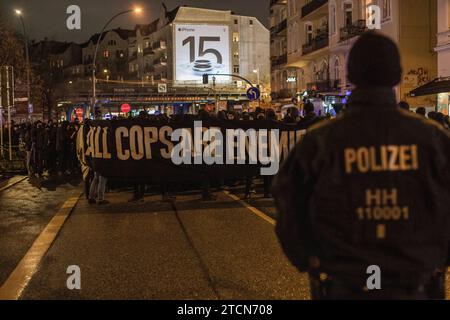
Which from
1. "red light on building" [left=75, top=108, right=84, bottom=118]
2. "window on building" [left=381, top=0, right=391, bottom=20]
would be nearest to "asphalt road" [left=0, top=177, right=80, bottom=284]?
"window on building" [left=381, top=0, right=391, bottom=20]

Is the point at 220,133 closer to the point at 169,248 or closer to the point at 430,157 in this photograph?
the point at 169,248

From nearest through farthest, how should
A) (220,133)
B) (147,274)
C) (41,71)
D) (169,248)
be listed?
1. (147,274)
2. (169,248)
3. (220,133)
4. (41,71)

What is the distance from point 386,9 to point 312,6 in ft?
39.6

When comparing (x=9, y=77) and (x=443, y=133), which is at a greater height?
(x=9, y=77)

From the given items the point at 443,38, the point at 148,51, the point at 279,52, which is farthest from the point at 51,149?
the point at 148,51

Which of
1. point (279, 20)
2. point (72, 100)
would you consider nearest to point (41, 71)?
point (72, 100)

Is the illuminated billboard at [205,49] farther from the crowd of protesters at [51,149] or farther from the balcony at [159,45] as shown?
the balcony at [159,45]

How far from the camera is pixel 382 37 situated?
9.16 feet

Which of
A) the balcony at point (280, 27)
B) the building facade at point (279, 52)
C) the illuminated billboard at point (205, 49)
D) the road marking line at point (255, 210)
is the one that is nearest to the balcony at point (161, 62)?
the building facade at point (279, 52)

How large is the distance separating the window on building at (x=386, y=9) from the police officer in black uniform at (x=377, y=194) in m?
A: 32.0

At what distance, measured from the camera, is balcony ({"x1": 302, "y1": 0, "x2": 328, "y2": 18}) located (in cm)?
4309

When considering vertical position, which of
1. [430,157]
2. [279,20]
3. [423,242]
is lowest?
[423,242]

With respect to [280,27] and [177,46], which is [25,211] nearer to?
[280,27]
